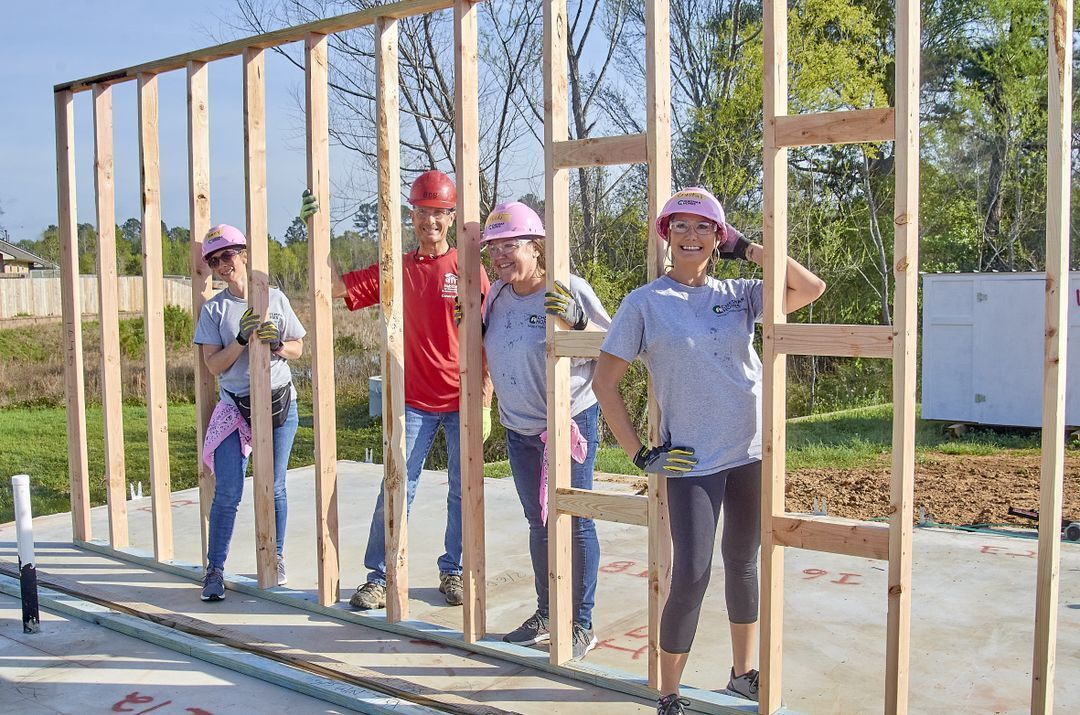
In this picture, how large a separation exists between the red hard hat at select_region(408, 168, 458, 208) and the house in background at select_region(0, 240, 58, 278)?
111ft

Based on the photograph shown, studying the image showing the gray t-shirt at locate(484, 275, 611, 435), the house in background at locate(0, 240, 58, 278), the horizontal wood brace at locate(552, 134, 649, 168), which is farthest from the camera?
the house in background at locate(0, 240, 58, 278)

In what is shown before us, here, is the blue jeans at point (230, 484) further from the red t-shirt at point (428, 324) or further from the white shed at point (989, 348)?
the white shed at point (989, 348)

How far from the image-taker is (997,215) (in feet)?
67.4

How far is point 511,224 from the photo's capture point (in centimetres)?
388

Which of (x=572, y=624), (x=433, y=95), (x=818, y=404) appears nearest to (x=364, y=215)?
(x=433, y=95)

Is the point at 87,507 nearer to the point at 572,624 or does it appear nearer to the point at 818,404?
the point at 572,624

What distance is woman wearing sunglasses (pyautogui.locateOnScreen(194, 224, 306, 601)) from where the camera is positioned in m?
4.79

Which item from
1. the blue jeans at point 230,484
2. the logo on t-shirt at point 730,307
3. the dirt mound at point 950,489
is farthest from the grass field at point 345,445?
the logo on t-shirt at point 730,307

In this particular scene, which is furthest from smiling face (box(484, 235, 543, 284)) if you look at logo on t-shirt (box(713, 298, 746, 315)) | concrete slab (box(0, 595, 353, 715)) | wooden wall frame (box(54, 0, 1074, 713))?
concrete slab (box(0, 595, 353, 715))

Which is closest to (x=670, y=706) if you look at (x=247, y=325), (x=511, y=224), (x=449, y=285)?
(x=511, y=224)

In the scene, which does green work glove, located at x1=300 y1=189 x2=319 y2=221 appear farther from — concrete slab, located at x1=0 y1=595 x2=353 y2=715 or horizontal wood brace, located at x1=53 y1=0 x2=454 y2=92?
concrete slab, located at x1=0 y1=595 x2=353 y2=715

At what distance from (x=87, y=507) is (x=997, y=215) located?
19.2m

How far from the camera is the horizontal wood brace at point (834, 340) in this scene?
9.91 ft

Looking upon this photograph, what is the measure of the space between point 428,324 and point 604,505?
4.51 feet
